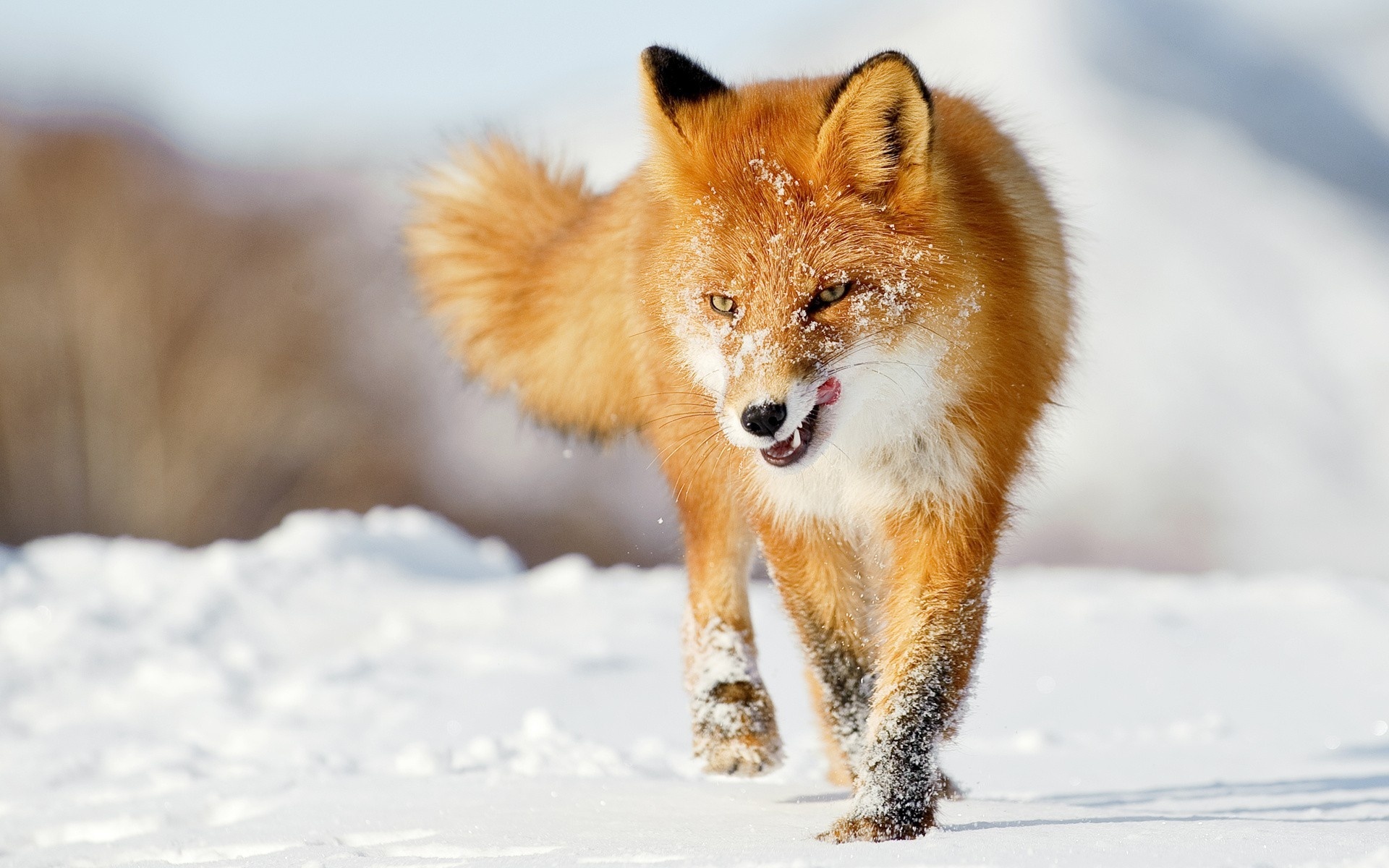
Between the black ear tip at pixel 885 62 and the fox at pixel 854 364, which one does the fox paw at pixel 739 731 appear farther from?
the black ear tip at pixel 885 62

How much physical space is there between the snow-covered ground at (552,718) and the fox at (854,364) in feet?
1.26

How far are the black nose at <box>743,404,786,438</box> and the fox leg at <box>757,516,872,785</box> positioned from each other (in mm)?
923

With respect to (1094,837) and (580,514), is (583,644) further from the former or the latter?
(580,514)

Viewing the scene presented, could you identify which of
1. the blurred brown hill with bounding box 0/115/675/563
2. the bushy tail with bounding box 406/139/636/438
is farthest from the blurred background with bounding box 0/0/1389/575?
the bushy tail with bounding box 406/139/636/438

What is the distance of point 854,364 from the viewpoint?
3.87 meters

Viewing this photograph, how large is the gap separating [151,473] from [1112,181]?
→ 23.9m

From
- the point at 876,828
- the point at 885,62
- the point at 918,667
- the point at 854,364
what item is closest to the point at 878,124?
the point at 885,62

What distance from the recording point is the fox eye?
A: 3.87 m

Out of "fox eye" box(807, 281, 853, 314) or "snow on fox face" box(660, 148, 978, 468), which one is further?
"fox eye" box(807, 281, 853, 314)

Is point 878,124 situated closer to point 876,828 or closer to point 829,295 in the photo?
point 829,295

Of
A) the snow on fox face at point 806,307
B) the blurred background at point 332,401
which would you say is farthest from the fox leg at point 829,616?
the blurred background at point 332,401

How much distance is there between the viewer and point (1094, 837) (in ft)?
11.7

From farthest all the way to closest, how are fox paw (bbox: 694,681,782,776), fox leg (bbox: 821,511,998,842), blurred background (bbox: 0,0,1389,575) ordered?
blurred background (bbox: 0,0,1389,575), fox paw (bbox: 694,681,782,776), fox leg (bbox: 821,511,998,842)

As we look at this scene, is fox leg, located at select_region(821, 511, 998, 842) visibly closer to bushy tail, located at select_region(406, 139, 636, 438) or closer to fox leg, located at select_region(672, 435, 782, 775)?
fox leg, located at select_region(672, 435, 782, 775)
